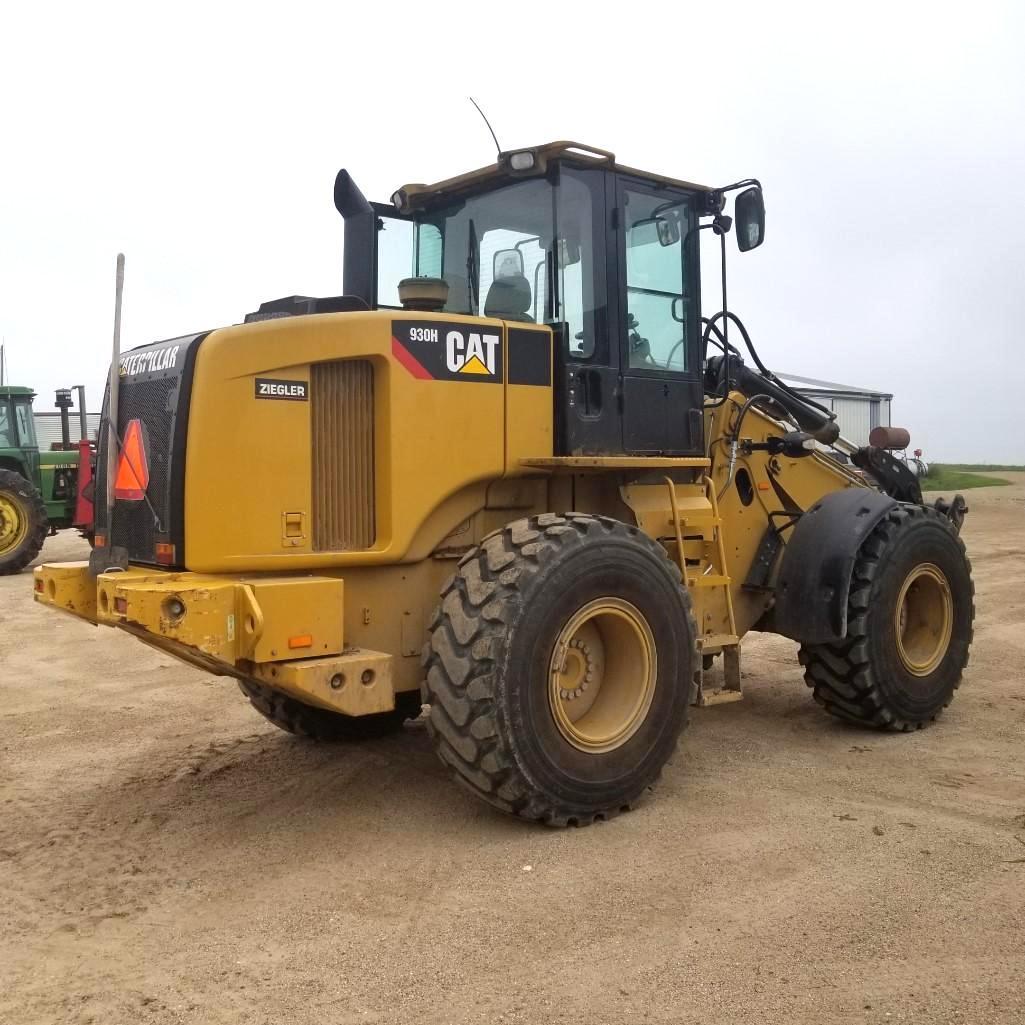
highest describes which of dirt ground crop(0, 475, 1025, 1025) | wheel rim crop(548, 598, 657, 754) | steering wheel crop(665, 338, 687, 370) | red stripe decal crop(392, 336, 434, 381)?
steering wheel crop(665, 338, 687, 370)

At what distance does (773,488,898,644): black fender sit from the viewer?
232 inches

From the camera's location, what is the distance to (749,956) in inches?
135

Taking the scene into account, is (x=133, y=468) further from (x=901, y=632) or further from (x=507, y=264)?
(x=901, y=632)

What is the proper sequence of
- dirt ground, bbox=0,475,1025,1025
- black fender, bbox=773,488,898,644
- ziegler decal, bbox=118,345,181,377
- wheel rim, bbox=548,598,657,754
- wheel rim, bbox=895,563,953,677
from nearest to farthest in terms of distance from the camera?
1. dirt ground, bbox=0,475,1025,1025
2. ziegler decal, bbox=118,345,181,377
3. wheel rim, bbox=548,598,657,754
4. black fender, bbox=773,488,898,644
5. wheel rim, bbox=895,563,953,677

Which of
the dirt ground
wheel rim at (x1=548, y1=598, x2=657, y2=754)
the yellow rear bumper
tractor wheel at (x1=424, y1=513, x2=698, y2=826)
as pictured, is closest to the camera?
the dirt ground

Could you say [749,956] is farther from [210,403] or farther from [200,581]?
[210,403]

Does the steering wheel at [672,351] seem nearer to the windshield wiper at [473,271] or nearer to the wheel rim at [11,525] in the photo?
the windshield wiper at [473,271]

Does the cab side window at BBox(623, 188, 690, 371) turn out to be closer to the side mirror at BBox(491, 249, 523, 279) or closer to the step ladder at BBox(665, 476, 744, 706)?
the side mirror at BBox(491, 249, 523, 279)

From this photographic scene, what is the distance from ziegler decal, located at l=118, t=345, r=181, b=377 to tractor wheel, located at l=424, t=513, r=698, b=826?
145 centimetres

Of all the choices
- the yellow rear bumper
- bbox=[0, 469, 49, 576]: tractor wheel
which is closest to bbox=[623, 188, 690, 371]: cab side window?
the yellow rear bumper

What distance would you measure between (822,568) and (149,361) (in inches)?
140

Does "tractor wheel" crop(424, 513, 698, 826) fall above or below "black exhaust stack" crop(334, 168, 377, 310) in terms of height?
below

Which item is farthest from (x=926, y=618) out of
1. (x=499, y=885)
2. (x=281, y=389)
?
(x=281, y=389)

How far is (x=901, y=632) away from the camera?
6.55 metres
